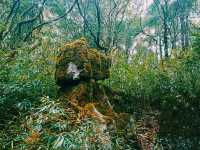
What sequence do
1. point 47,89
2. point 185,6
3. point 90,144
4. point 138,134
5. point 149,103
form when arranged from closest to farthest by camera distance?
1. point 90,144
2. point 138,134
3. point 47,89
4. point 149,103
5. point 185,6

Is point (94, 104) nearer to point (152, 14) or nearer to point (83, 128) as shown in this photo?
point (83, 128)

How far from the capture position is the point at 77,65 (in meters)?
9.25

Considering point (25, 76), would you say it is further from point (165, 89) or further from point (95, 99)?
point (165, 89)

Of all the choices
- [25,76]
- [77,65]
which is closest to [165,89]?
[77,65]

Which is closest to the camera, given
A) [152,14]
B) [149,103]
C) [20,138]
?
[20,138]

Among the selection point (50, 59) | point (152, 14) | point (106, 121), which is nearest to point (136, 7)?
point (152, 14)

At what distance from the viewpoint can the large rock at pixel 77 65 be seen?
30.2 feet

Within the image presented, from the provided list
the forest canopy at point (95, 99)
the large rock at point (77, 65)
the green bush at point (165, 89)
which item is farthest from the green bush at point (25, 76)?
the green bush at point (165, 89)

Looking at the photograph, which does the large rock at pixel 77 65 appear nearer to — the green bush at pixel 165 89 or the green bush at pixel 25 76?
the green bush at pixel 25 76

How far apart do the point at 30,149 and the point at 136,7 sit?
87.1 feet

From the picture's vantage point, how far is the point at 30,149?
6738 millimetres

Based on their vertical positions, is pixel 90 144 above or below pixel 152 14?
below

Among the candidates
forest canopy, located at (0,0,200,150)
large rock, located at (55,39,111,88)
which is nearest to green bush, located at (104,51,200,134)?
forest canopy, located at (0,0,200,150)

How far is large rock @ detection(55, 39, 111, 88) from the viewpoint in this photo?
920 centimetres
